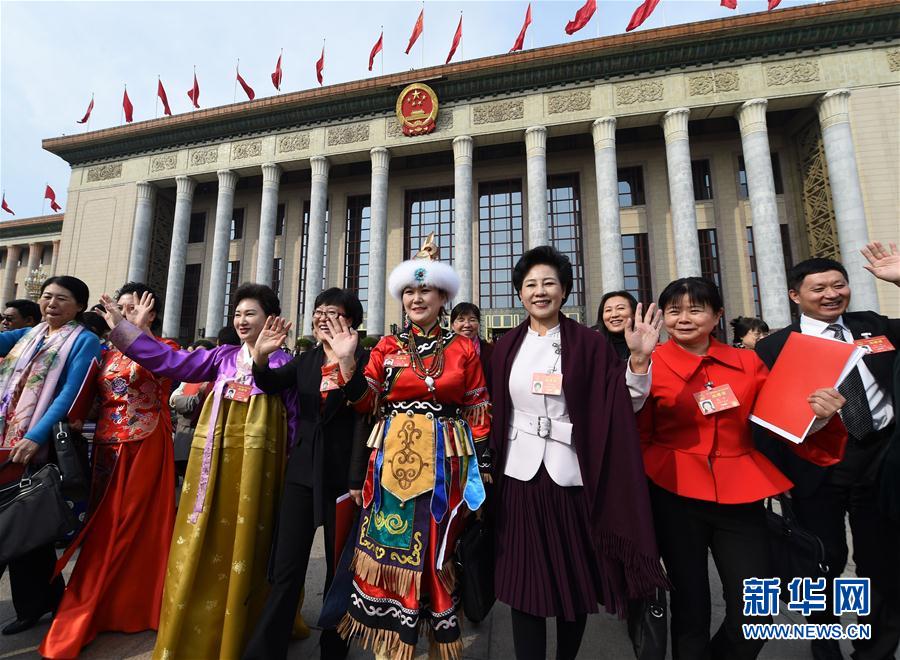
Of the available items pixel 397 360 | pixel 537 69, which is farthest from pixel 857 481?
pixel 537 69

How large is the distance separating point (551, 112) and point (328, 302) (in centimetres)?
1678

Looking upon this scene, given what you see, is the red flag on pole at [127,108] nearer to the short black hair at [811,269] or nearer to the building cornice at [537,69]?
the building cornice at [537,69]

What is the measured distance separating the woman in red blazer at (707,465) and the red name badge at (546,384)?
0.58 metres

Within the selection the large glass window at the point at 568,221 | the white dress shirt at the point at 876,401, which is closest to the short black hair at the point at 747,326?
the white dress shirt at the point at 876,401

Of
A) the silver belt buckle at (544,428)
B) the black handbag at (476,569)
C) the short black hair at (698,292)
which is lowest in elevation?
the black handbag at (476,569)

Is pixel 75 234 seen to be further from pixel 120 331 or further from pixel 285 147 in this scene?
pixel 120 331

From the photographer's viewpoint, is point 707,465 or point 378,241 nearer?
point 707,465

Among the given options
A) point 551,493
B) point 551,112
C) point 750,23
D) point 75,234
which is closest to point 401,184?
point 551,112

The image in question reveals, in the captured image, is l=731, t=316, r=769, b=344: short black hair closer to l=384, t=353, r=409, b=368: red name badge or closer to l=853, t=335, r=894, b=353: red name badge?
l=853, t=335, r=894, b=353: red name badge

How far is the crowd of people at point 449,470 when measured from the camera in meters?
1.89

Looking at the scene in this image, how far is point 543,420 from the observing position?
196 cm

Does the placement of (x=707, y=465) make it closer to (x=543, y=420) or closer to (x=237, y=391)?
(x=543, y=420)

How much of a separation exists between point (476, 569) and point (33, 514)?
8.24 ft

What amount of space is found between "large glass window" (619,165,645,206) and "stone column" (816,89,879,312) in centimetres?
591
